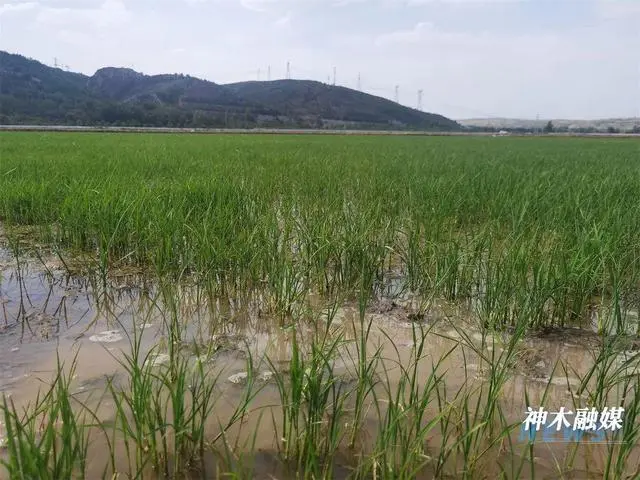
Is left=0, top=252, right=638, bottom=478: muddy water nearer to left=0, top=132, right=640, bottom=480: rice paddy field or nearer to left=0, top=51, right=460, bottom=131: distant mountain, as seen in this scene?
left=0, top=132, right=640, bottom=480: rice paddy field

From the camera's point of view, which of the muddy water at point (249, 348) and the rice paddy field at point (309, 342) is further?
the muddy water at point (249, 348)

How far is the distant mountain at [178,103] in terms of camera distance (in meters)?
56.8

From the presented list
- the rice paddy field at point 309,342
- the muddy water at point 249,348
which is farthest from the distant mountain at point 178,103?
the muddy water at point 249,348

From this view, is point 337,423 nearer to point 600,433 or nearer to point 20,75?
point 600,433

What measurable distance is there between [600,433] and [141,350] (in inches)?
73.4

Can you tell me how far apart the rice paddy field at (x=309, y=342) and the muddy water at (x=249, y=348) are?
12 mm

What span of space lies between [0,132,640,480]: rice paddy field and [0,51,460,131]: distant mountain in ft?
170

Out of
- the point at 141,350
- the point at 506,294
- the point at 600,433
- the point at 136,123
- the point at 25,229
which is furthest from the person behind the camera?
the point at 136,123

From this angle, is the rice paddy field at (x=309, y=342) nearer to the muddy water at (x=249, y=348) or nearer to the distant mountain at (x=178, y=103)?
the muddy water at (x=249, y=348)

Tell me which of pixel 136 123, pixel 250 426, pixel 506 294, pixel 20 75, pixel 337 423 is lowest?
pixel 250 426

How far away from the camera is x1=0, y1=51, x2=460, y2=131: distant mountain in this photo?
186 feet

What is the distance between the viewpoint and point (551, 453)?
1589 millimetres

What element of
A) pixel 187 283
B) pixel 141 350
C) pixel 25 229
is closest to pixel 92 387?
pixel 141 350

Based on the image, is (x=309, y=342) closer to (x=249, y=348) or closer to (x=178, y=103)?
(x=249, y=348)
